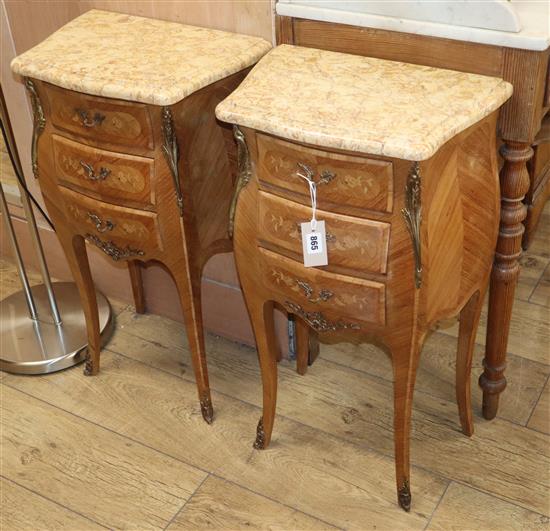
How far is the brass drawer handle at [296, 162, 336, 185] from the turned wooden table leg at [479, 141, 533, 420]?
38cm

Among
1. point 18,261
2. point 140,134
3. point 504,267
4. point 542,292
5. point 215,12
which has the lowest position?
point 542,292

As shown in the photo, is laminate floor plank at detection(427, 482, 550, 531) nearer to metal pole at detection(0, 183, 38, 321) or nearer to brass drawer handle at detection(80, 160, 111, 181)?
brass drawer handle at detection(80, 160, 111, 181)

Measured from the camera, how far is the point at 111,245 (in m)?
1.85

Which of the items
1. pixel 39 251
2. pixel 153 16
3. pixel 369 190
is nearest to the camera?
pixel 369 190

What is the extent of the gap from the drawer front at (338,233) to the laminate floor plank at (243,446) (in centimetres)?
58

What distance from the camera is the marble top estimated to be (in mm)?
1507

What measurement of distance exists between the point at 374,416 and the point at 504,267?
1.61ft

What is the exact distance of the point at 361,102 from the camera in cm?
149

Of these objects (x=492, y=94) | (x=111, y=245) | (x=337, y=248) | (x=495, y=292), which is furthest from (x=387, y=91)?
(x=111, y=245)

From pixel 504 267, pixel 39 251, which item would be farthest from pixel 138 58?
pixel 504 267

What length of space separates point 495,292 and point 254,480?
65 cm

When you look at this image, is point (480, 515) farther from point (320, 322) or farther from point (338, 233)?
point (338, 233)

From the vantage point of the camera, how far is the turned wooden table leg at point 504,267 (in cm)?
164

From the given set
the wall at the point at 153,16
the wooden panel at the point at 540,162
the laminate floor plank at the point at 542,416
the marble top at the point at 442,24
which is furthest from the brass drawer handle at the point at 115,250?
the wooden panel at the point at 540,162
